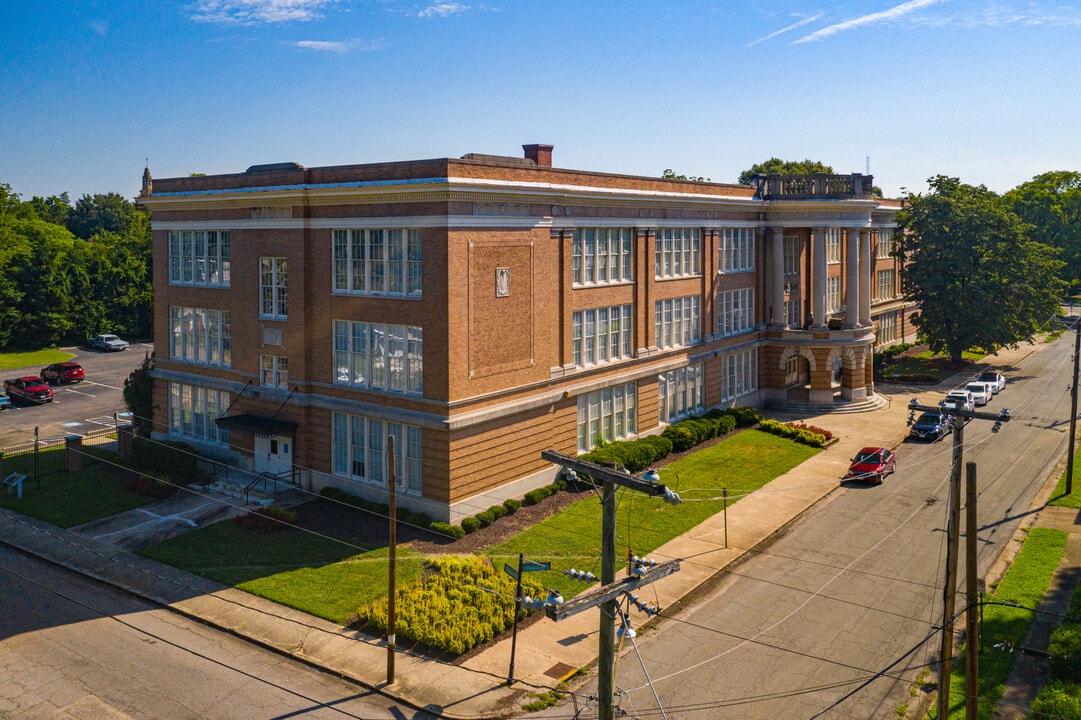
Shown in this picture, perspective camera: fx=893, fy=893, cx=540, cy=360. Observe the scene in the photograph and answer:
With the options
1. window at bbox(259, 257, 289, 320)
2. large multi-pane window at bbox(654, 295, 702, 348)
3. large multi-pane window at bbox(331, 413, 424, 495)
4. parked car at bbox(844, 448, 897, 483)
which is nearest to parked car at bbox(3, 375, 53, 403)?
window at bbox(259, 257, 289, 320)

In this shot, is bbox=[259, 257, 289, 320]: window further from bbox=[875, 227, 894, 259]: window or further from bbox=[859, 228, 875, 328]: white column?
bbox=[875, 227, 894, 259]: window

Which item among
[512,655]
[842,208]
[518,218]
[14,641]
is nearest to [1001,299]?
[842,208]

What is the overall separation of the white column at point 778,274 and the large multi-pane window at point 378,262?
3019cm

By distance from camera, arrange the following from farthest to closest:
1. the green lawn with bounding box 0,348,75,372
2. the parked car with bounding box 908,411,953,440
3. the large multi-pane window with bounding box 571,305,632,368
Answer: the green lawn with bounding box 0,348,75,372 → the parked car with bounding box 908,411,953,440 → the large multi-pane window with bounding box 571,305,632,368

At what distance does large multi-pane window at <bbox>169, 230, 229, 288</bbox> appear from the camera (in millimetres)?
42000

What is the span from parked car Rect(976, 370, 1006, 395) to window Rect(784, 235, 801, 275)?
15.1 metres

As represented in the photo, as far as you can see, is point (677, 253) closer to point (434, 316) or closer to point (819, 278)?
point (819, 278)

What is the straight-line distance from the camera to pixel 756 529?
34656 millimetres

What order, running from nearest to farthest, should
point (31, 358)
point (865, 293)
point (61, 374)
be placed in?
1. point (865, 293)
2. point (61, 374)
3. point (31, 358)

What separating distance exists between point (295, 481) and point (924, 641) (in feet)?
82.1

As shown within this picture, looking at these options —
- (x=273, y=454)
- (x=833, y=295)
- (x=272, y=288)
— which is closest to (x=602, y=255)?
(x=272, y=288)

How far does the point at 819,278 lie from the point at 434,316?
32099 mm

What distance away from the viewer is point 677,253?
158 feet

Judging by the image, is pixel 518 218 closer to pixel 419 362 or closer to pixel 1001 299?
pixel 419 362
